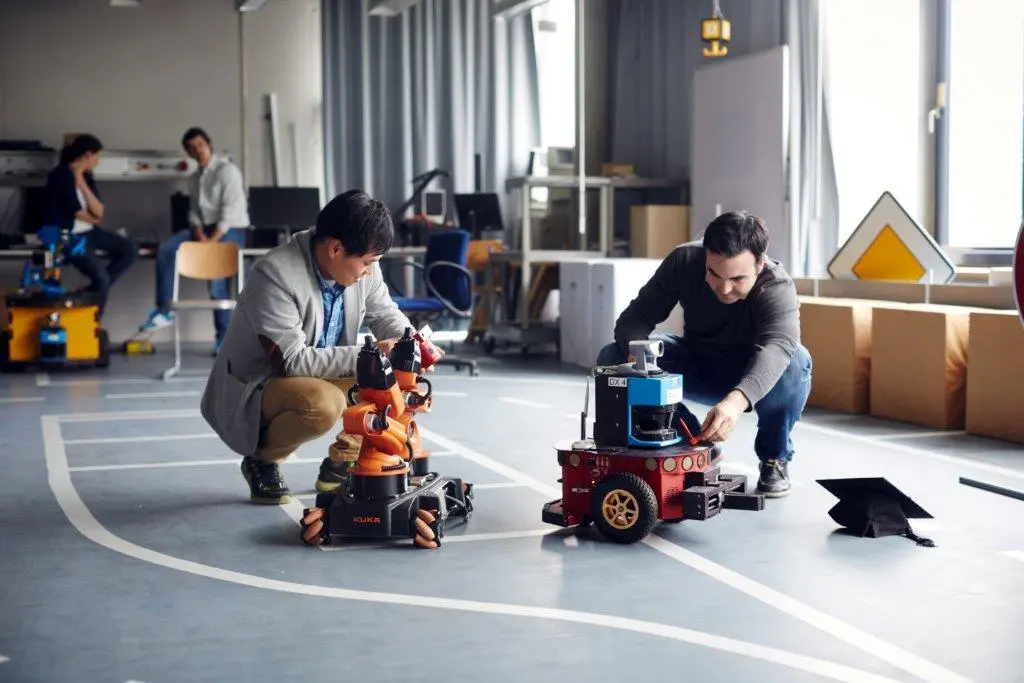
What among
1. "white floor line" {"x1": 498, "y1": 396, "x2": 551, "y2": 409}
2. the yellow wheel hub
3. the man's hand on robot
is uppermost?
the man's hand on robot

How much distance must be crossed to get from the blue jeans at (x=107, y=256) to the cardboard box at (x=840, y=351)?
4.86 m

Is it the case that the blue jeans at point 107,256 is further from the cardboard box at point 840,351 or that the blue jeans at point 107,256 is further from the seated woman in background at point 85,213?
the cardboard box at point 840,351

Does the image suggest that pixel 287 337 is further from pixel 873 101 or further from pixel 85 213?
pixel 85 213

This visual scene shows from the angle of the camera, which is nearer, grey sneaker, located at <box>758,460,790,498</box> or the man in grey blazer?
the man in grey blazer

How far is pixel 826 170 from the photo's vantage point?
23.2ft

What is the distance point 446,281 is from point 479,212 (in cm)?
167

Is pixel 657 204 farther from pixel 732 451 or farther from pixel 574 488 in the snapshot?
pixel 574 488

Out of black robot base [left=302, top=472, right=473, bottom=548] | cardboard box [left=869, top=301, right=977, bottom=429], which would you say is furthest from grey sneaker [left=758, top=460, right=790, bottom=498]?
cardboard box [left=869, top=301, right=977, bottom=429]

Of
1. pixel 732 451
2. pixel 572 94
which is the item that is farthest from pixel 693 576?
pixel 572 94

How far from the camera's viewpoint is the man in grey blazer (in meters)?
3.25

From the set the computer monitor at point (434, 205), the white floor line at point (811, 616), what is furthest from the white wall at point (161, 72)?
the white floor line at point (811, 616)

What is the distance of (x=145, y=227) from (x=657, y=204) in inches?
160

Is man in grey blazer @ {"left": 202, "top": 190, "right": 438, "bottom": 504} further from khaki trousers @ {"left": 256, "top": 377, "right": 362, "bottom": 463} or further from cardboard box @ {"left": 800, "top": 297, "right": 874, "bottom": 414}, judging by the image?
cardboard box @ {"left": 800, "top": 297, "right": 874, "bottom": 414}

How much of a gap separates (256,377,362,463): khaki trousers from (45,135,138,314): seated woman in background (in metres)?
5.04
